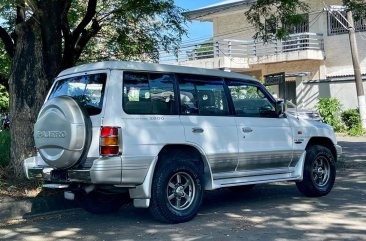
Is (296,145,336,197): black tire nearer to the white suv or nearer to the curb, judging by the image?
the white suv

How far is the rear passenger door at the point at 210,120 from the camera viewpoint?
7.15m

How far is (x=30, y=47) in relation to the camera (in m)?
9.20

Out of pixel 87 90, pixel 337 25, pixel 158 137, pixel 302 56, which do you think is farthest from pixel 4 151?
pixel 337 25

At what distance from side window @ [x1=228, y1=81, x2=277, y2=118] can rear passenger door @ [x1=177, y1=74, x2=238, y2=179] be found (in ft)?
0.71

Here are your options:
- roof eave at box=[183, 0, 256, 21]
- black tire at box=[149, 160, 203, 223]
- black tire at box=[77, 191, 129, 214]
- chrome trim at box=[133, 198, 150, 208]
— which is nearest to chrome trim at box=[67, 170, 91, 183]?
chrome trim at box=[133, 198, 150, 208]

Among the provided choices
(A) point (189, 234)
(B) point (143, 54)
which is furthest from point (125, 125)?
(B) point (143, 54)

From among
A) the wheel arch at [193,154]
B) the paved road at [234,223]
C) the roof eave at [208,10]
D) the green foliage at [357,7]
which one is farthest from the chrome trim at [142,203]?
the roof eave at [208,10]

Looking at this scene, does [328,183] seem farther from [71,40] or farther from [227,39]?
[227,39]

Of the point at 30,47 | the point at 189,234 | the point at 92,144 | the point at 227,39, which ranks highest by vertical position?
the point at 227,39

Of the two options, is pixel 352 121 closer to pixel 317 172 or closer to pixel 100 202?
pixel 317 172

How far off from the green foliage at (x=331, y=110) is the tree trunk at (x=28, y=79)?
55.3 feet

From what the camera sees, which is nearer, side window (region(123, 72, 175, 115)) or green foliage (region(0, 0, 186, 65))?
side window (region(123, 72, 175, 115))

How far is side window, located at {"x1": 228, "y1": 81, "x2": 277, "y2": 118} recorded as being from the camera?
309 inches

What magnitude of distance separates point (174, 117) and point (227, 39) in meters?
22.5
